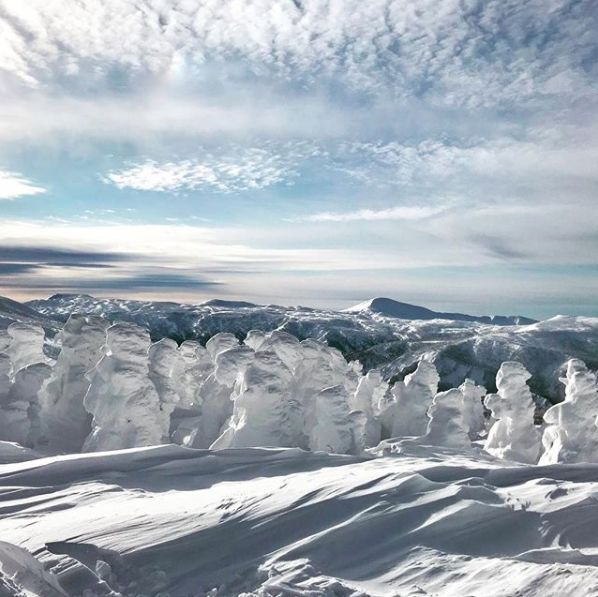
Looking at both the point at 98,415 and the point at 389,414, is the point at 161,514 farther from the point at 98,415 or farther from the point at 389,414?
the point at 389,414

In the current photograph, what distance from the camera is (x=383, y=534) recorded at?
33.1ft

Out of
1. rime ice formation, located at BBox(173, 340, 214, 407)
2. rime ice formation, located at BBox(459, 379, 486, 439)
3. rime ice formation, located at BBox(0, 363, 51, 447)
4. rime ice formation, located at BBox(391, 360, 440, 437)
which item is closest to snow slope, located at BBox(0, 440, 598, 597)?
rime ice formation, located at BBox(0, 363, 51, 447)

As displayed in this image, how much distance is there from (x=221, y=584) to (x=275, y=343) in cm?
2849

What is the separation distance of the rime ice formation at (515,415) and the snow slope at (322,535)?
28417 mm

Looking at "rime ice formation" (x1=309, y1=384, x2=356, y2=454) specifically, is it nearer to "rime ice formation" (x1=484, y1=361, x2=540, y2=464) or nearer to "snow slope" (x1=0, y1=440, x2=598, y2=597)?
"snow slope" (x1=0, y1=440, x2=598, y2=597)

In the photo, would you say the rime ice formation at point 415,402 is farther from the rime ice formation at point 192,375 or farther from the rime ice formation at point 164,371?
the rime ice formation at point 164,371

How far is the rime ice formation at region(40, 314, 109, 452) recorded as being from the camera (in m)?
34.0

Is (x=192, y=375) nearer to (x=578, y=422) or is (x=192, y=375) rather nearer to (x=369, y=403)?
(x=369, y=403)

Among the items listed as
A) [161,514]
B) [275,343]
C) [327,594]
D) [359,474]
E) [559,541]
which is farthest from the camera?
[275,343]

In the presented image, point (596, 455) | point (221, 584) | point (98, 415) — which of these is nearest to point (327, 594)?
point (221, 584)

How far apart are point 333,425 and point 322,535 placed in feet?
52.6

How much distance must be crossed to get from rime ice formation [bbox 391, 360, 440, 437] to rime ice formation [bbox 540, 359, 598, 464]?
10.2 meters

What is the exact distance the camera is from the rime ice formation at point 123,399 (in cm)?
2894

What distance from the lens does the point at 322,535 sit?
10.1 meters
